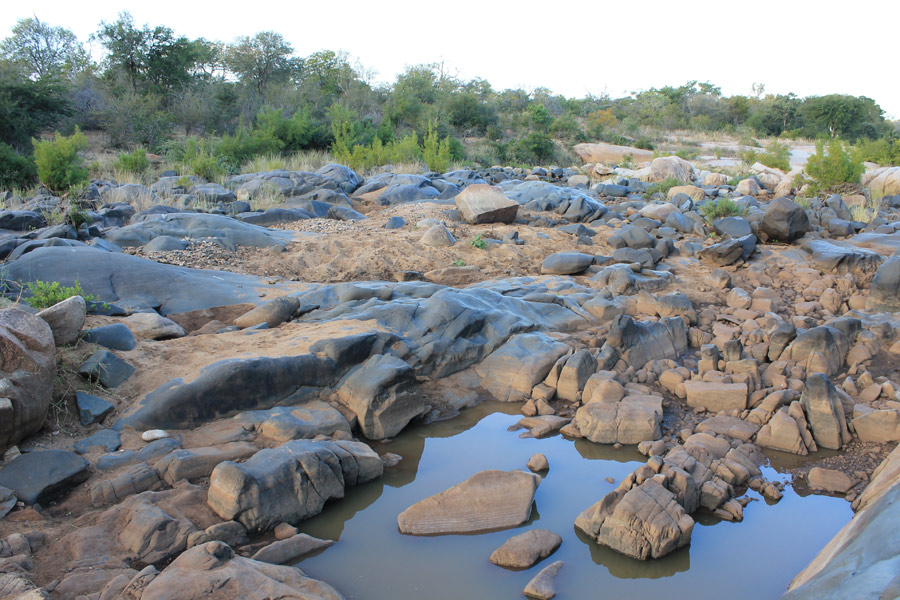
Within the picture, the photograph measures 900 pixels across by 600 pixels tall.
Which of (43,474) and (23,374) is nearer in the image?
(43,474)

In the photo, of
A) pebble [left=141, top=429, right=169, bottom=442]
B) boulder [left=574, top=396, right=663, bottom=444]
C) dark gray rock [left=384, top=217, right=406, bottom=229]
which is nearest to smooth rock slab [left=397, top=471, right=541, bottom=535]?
boulder [left=574, top=396, right=663, bottom=444]

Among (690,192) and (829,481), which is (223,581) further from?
(690,192)

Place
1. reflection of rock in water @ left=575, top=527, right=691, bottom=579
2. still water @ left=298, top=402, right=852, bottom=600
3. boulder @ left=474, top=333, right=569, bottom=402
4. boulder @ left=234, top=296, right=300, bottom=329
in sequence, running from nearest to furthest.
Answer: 1. still water @ left=298, top=402, right=852, bottom=600
2. reflection of rock in water @ left=575, top=527, right=691, bottom=579
3. boulder @ left=474, top=333, right=569, bottom=402
4. boulder @ left=234, top=296, right=300, bottom=329

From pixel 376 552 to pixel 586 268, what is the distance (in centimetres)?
466

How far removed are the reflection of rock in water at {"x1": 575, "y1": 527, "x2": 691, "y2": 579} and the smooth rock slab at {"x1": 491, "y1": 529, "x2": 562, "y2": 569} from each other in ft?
0.68

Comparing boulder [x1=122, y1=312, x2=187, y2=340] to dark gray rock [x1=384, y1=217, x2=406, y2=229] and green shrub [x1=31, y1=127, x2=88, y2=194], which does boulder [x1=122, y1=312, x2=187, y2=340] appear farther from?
green shrub [x1=31, y1=127, x2=88, y2=194]

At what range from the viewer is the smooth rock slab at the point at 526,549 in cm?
287

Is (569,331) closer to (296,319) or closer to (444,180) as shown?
(296,319)

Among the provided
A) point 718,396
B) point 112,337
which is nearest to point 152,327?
point 112,337

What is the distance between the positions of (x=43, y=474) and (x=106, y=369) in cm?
94

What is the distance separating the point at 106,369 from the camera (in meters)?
3.93

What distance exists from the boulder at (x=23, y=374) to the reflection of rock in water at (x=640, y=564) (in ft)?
9.61

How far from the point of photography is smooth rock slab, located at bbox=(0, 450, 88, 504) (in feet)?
9.92

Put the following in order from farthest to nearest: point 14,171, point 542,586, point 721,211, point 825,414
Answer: point 14,171
point 721,211
point 825,414
point 542,586
